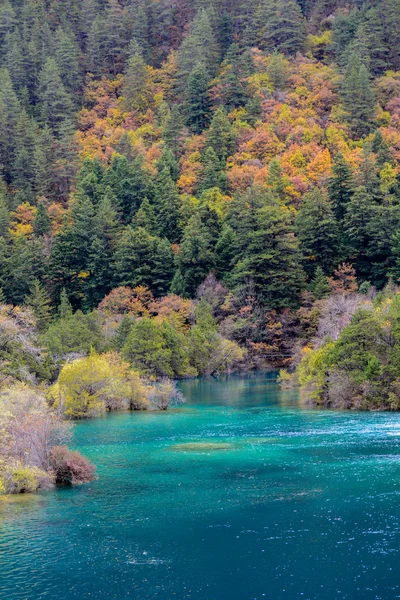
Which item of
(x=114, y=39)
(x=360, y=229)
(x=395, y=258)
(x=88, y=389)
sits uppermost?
(x=114, y=39)

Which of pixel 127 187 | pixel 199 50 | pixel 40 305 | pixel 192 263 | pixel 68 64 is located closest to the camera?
pixel 40 305

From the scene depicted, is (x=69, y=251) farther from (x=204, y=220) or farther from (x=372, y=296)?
(x=372, y=296)

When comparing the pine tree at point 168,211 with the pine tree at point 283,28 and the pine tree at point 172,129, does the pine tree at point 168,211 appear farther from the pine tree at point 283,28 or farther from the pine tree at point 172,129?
the pine tree at point 283,28

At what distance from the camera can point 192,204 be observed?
115062 millimetres

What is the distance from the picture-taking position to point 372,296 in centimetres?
9006

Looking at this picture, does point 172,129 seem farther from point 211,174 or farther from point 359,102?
point 359,102

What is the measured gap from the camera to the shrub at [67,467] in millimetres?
34688

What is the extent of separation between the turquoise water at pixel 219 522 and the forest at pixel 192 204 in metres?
4.10

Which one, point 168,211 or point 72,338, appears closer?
point 72,338

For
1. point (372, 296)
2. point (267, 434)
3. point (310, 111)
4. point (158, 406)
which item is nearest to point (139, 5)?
point (310, 111)

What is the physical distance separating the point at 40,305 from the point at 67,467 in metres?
65.4

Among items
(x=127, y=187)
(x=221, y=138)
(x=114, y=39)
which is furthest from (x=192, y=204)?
(x=114, y=39)

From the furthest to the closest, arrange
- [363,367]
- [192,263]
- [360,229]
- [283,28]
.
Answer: [283,28] → [192,263] → [360,229] → [363,367]

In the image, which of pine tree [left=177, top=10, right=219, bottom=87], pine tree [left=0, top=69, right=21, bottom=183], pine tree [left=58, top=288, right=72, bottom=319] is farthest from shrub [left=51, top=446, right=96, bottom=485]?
pine tree [left=177, top=10, right=219, bottom=87]
